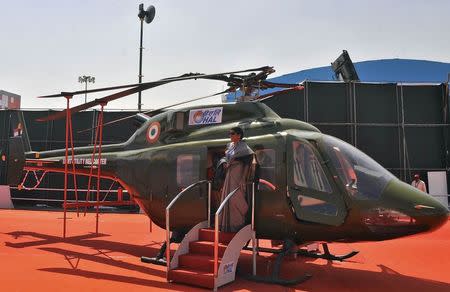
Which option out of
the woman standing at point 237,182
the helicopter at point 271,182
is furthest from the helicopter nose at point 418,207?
the woman standing at point 237,182

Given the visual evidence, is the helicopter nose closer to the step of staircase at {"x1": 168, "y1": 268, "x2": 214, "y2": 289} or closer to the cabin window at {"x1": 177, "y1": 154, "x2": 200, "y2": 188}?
the step of staircase at {"x1": 168, "y1": 268, "x2": 214, "y2": 289}

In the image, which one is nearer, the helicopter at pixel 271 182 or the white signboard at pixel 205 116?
the helicopter at pixel 271 182

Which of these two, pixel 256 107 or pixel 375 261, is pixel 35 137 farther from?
pixel 375 261

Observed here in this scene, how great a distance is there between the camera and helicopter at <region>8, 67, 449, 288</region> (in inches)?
228

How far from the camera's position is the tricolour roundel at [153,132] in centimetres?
869

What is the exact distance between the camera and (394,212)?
564 centimetres

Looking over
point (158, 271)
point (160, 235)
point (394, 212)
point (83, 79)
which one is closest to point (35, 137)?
point (160, 235)

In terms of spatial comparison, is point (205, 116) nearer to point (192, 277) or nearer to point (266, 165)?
point (266, 165)

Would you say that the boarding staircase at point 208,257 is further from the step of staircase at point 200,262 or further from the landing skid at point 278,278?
→ the landing skid at point 278,278

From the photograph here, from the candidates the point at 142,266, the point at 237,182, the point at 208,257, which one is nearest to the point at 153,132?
the point at 142,266

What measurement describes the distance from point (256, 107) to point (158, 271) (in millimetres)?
3469

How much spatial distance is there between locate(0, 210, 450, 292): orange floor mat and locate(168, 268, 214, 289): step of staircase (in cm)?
14

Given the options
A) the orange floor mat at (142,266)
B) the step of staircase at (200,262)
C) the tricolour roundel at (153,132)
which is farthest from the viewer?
the tricolour roundel at (153,132)

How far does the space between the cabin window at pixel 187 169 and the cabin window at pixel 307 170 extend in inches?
77.0
